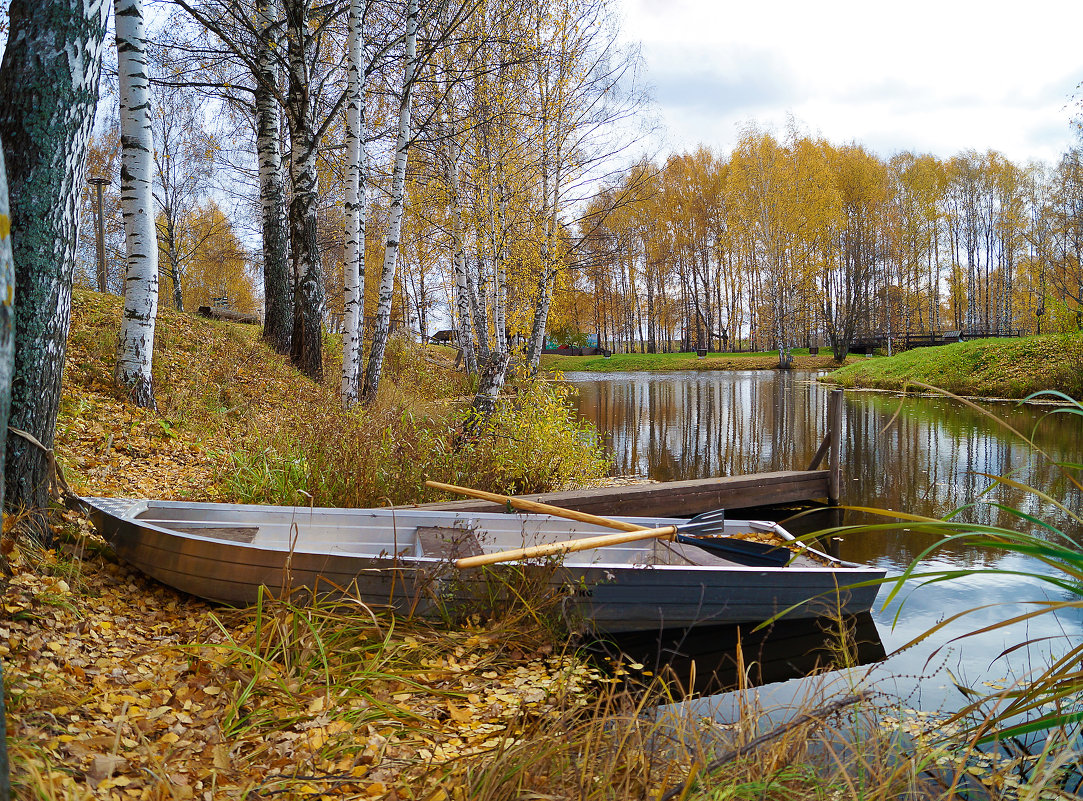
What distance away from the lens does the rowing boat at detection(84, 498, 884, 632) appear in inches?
163

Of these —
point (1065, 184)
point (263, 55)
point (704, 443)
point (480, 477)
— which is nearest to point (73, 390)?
point (480, 477)

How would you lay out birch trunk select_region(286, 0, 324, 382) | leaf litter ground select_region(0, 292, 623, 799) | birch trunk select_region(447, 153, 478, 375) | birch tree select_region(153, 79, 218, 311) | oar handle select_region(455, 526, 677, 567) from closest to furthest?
leaf litter ground select_region(0, 292, 623, 799), oar handle select_region(455, 526, 677, 567), birch trunk select_region(286, 0, 324, 382), birch trunk select_region(447, 153, 478, 375), birch tree select_region(153, 79, 218, 311)

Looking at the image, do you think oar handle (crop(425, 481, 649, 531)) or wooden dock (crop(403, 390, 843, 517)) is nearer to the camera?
oar handle (crop(425, 481, 649, 531))

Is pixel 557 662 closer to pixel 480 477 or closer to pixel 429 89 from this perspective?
pixel 480 477

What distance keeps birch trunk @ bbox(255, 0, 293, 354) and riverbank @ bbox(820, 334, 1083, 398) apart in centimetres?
1280

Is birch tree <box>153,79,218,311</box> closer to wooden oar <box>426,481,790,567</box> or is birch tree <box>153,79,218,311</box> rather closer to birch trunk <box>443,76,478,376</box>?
birch trunk <box>443,76,478,376</box>

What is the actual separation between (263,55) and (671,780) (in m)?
10.6

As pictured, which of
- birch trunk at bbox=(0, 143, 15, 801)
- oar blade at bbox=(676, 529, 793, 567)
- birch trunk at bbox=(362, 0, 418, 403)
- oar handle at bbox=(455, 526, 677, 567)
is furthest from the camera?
birch trunk at bbox=(362, 0, 418, 403)

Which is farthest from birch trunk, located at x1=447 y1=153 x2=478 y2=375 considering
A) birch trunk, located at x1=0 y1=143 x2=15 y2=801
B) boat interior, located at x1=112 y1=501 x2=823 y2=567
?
birch trunk, located at x1=0 y1=143 x2=15 y2=801

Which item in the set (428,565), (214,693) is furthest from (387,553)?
(214,693)

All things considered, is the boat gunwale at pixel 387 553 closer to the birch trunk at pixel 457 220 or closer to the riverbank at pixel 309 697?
the riverbank at pixel 309 697

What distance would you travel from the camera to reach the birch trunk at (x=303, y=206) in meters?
A: 9.81

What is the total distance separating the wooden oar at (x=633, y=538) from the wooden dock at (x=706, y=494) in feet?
4.00

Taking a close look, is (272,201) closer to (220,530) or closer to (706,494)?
(220,530)
